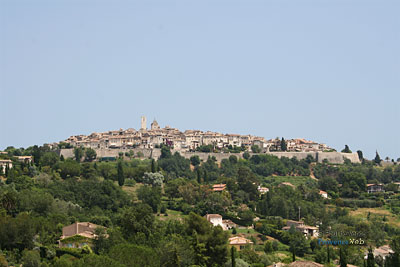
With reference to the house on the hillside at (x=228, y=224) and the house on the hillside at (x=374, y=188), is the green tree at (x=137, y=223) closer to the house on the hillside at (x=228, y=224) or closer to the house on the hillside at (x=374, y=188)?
the house on the hillside at (x=228, y=224)

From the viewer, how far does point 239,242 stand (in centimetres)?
5344

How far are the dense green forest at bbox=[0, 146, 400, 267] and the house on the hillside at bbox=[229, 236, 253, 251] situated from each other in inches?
43.0

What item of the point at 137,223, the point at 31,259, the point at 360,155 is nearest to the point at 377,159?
the point at 360,155

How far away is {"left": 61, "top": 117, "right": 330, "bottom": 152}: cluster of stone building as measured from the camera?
104m

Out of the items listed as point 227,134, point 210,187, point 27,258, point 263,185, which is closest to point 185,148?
point 227,134

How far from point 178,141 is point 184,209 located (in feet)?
135

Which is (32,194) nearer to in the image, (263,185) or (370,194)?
(263,185)

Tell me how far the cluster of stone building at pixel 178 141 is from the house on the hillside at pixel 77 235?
52038 mm

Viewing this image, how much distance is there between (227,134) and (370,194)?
37.6 m

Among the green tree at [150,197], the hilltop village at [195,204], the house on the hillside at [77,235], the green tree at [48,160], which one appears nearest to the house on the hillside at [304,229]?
the hilltop village at [195,204]

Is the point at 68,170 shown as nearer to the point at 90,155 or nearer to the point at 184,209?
the point at 184,209

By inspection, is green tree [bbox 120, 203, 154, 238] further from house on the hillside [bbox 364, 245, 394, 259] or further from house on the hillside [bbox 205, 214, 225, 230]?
house on the hillside [bbox 364, 245, 394, 259]

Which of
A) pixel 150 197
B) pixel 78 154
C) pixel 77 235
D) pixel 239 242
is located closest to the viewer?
pixel 77 235

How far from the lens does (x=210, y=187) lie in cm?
7275
